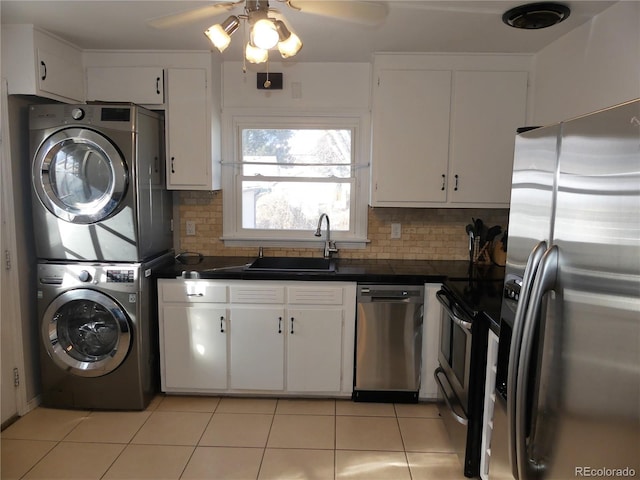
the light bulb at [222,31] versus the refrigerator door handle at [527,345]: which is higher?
the light bulb at [222,31]

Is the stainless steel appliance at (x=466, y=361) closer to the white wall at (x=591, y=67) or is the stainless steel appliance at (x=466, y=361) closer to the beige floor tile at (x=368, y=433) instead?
the beige floor tile at (x=368, y=433)

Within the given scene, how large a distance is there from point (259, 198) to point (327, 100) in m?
0.92

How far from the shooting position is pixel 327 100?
3.23m

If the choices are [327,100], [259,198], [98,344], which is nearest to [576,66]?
[327,100]

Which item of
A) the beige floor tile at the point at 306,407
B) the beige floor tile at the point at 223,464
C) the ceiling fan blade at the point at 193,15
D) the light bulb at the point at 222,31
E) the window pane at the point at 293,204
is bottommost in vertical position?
the beige floor tile at the point at 223,464

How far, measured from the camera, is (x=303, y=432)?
2.57 meters

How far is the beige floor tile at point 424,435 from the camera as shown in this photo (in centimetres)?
243

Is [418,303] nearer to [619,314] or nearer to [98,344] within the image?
[619,314]

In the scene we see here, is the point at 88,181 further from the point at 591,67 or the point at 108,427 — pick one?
the point at 591,67

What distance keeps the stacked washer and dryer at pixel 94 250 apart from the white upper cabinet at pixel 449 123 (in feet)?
5.33

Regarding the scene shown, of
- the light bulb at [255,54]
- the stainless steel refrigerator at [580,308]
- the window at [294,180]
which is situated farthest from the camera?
the window at [294,180]

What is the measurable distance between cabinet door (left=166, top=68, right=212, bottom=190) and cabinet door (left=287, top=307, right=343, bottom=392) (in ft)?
3.91

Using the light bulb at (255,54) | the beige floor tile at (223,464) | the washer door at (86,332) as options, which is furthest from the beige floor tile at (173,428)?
the light bulb at (255,54)

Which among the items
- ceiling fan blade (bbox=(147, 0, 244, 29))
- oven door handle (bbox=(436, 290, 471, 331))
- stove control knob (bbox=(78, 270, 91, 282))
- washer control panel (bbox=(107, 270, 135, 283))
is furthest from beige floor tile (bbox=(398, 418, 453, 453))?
ceiling fan blade (bbox=(147, 0, 244, 29))
